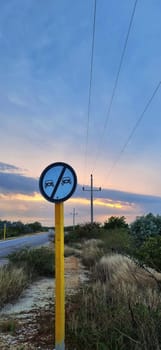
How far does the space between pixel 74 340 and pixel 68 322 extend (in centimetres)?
71

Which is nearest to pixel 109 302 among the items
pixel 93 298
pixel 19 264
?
pixel 93 298

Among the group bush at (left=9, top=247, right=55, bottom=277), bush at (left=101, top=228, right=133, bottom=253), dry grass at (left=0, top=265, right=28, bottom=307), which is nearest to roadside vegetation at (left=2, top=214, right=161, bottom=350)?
dry grass at (left=0, top=265, right=28, bottom=307)

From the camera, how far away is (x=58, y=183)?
5.57 meters

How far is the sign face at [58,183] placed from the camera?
554 cm

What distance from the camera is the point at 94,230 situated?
4362 cm

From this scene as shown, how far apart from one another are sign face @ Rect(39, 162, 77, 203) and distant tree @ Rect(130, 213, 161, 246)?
13.5 metres

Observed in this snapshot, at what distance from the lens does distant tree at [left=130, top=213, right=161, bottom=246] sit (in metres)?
18.8

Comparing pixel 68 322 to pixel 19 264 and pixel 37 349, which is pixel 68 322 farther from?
pixel 19 264

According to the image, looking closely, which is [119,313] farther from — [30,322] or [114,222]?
[114,222]

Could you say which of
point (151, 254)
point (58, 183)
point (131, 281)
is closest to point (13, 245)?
point (131, 281)

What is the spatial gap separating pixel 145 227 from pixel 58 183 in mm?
14063

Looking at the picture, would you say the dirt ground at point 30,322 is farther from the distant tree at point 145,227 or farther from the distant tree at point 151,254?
the distant tree at point 145,227

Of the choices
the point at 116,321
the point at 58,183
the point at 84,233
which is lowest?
the point at 84,233

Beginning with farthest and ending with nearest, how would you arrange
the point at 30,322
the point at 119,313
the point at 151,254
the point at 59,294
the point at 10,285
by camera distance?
1. the point at 10,285
2. the point at 151,254
3. the point at 30,322
4. the point at 119,313
5. the point at 59,294
